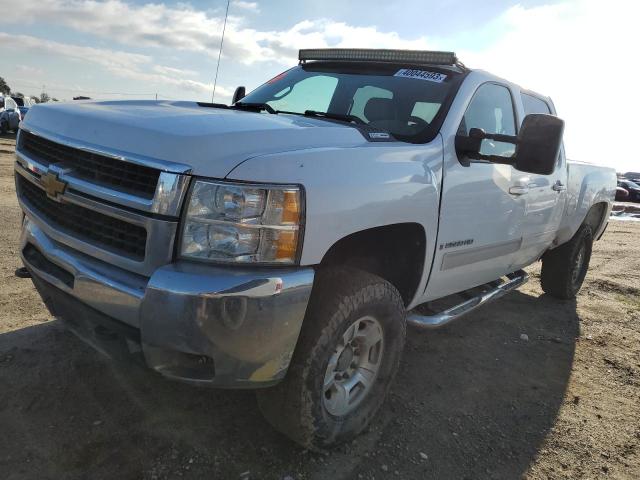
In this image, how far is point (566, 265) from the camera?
5.44m

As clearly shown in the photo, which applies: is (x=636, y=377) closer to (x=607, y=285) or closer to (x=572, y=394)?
(x=572, y=394)

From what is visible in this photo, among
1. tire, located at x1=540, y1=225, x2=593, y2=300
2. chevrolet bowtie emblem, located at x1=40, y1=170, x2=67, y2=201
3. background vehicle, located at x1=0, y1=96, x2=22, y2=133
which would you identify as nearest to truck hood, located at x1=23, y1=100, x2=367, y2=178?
chevrolet bowtie emblem, located at x1=40, y1=170, x2=67, y2=201

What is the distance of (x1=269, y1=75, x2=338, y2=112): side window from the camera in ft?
11.5

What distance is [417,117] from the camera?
122 inches

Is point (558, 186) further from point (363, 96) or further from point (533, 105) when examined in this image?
point (363, 96)

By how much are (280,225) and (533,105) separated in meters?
3.32

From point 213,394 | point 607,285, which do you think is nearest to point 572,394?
point 213,394

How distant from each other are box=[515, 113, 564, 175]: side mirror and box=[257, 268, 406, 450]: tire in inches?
41.7

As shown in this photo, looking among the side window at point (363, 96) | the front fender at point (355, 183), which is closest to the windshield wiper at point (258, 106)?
the side window at point (363, 96)

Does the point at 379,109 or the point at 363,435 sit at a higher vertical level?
the point at 379,109

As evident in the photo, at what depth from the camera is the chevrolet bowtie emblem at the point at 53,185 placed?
231 centimetres

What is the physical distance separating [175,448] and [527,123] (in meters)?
2.44

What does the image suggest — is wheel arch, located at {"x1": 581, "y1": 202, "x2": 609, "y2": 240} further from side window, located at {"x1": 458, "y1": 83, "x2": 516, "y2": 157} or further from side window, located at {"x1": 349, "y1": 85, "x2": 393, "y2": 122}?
side window, located at {"x1": 349, "y1": 85, "x2": 393, "y2": 122}

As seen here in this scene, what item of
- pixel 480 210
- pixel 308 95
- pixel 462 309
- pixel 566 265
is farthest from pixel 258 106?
pixel 566 265
